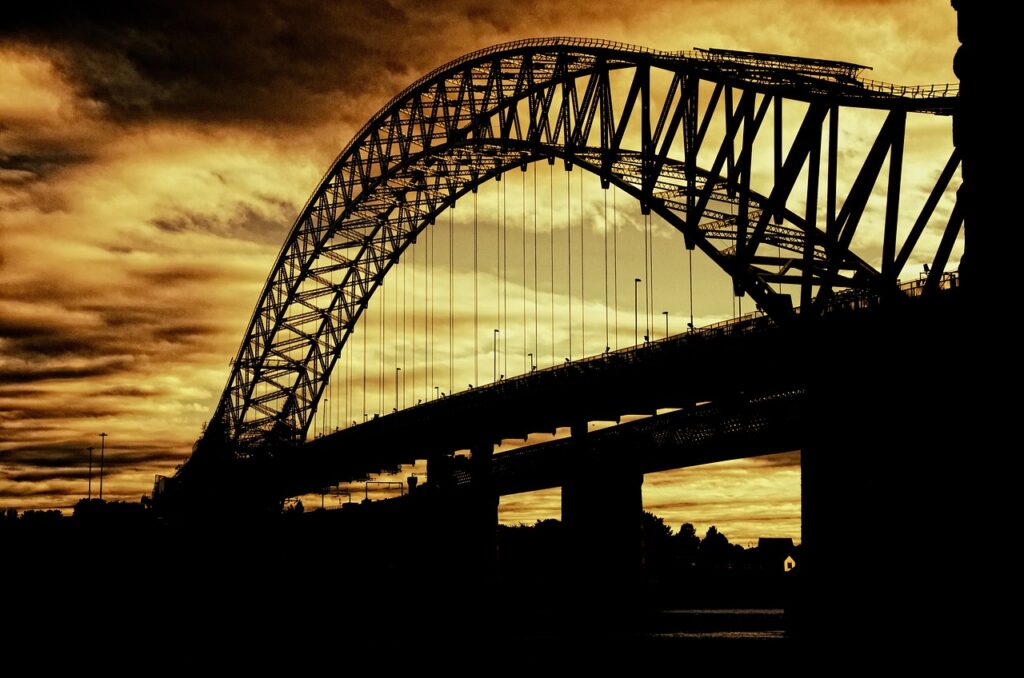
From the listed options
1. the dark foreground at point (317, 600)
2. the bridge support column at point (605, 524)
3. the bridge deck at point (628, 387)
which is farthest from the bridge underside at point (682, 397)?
the dark foreground at point (317, 600)

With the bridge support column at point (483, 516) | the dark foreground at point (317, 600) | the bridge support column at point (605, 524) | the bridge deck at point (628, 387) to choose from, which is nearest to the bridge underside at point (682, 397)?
the bridge deck at point (628, 387)

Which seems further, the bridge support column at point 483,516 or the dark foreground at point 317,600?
the bridge support column at point 483,516

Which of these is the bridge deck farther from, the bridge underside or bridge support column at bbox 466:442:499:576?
bridge support column at bbox 466:442:499:576

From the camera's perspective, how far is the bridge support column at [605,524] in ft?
247

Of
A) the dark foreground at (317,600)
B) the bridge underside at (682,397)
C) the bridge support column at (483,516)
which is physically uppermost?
the bridge underside at (682,397)

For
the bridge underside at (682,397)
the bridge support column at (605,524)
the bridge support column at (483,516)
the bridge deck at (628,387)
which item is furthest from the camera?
the bridge support column at (483,516)

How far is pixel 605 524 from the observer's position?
76.7m

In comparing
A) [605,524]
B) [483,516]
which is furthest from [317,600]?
[483,516]

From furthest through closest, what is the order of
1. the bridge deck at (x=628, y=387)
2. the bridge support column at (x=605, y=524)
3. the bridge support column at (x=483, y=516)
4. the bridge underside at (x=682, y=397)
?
the bridge support column at (x=483, y=516)
the bridge support column at (x=605, y=524)
the bridge deck at (x=628, y=387)
the bridge underside at (x=682, y=397)

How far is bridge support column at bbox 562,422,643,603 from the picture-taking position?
75.4m

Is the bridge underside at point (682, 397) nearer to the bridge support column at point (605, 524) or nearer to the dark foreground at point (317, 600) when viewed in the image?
the bridge support column at point (605, 524)

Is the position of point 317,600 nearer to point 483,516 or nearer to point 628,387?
point 628,387

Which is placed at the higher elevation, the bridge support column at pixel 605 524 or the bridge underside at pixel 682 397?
the bridge underside at pixel 682 397

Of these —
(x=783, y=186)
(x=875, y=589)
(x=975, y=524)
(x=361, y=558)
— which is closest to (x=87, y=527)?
(x=361, y=558)
